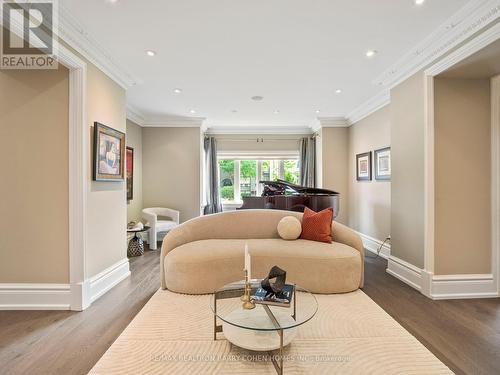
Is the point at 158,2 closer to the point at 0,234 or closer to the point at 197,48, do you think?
the point at 197,48

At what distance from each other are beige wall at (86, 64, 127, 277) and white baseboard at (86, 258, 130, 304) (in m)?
0.06

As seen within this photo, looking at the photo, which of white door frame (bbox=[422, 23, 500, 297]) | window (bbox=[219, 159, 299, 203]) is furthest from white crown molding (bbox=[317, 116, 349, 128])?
white door frame (bbox=[422, 23, 500, 297])

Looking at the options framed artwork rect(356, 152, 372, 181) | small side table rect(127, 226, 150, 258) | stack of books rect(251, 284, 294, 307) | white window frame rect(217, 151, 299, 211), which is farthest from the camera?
white window frame rect(217, 151, 299, 211)

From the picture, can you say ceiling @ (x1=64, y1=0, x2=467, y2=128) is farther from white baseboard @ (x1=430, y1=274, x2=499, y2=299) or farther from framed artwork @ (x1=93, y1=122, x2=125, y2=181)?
white baseboard @ (x1=430, y1=274, x2=499, y2=299)

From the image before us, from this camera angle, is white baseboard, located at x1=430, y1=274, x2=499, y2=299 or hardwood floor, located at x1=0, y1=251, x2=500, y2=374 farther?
white baseboard, located at x1=430, y1=274, x2=499, y2=299

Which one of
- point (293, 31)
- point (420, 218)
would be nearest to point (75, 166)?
point (293, 31)

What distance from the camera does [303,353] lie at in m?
1.86

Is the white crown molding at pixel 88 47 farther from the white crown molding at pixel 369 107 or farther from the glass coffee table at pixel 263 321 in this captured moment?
the white crown molding at pixel 369 107

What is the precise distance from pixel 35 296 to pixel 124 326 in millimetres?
1069

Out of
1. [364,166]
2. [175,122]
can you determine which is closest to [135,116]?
[175,122]

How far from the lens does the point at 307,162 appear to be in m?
6.48

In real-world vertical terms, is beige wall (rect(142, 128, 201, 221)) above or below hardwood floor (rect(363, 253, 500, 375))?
above

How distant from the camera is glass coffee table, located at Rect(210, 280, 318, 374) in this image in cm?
165
